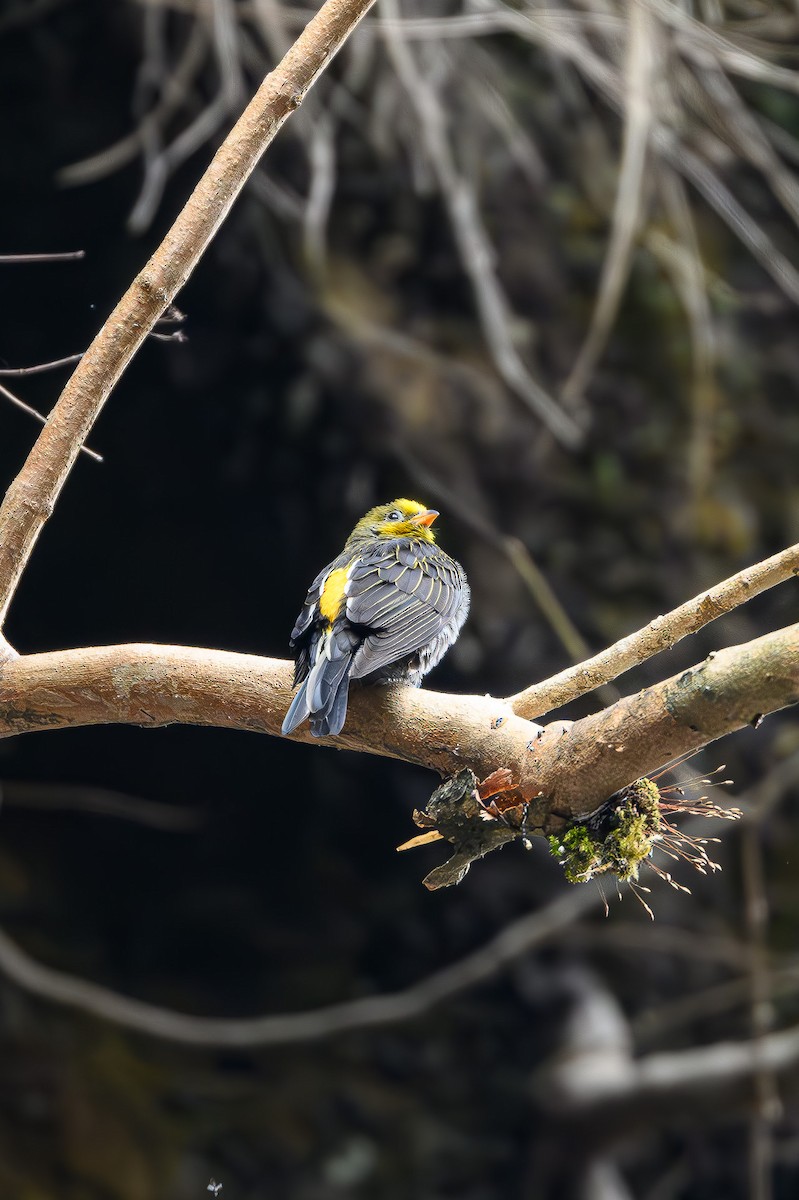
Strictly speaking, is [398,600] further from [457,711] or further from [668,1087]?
[668,1087]

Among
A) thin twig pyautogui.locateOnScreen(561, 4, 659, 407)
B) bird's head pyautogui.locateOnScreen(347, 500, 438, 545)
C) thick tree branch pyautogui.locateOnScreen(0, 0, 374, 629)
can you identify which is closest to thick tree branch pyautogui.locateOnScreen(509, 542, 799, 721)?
thick tree branch pyautogui.locateOnScreen(0, 0, 374, 629)

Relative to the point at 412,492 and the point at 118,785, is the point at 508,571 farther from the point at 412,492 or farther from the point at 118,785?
the point at 118,785

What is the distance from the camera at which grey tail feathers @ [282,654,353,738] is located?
5.85ft

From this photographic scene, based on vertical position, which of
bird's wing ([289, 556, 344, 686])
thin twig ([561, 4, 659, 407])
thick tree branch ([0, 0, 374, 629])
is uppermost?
thin twig ([561, 4, 659, 407])

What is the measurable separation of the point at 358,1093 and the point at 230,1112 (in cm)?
49

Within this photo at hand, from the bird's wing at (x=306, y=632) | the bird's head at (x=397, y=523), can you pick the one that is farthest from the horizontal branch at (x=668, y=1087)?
the bird's wing at (x=306, y=632)

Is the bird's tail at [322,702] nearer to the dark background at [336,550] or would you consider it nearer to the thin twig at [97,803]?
the dark background at [336,550]

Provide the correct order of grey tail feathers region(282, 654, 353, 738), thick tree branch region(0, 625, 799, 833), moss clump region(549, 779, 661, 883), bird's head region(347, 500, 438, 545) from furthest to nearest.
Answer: bird's head region(347, 500, 438, 545)
grey tail feathers region(282, 654, 353, 738)
moss clump region(549, 779, 661, 883)
thick tree branch region(0, 625, 799, 833)

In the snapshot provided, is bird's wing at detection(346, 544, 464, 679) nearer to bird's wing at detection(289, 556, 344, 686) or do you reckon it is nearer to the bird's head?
bird's wing at detection(289, 556, 344, 686)

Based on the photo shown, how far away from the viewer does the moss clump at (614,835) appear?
1.60 meters

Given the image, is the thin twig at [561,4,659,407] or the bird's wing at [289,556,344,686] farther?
the thin twig at [561,4,659,407]

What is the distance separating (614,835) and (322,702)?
518 millimetres

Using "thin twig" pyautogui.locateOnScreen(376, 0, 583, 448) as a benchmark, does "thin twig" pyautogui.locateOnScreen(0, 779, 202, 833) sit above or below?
below

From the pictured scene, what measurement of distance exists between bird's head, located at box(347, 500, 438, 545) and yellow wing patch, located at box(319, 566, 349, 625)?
458 millimetres
